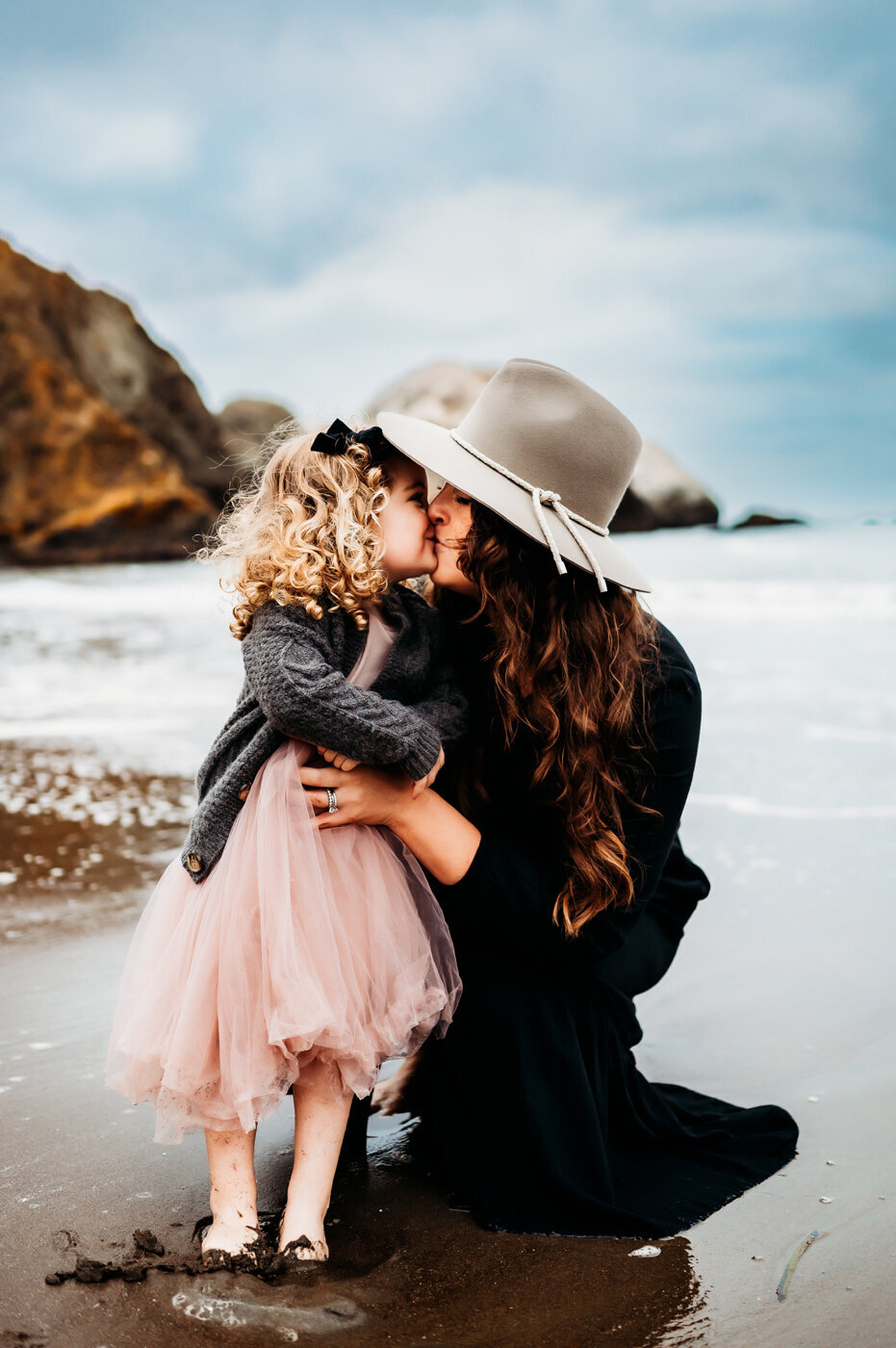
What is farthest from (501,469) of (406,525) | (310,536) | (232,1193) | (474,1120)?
(232,1193)

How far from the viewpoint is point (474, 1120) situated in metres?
2.31

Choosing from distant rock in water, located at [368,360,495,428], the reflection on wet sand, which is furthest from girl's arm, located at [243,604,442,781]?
distant rock in water, located at [368,360,495,428]

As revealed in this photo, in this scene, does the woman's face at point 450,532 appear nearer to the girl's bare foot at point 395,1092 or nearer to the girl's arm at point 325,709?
the girl's arm at point 325,709

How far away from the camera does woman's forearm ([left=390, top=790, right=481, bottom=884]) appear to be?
87.6 inches

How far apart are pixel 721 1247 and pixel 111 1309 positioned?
1067 millimetres

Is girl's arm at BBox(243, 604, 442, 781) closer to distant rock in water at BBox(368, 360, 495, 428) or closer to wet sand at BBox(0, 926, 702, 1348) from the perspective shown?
wet sand at BBox(0, 926, 702, 1348)

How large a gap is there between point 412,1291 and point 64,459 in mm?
22203

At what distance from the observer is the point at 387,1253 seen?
209 centimetres

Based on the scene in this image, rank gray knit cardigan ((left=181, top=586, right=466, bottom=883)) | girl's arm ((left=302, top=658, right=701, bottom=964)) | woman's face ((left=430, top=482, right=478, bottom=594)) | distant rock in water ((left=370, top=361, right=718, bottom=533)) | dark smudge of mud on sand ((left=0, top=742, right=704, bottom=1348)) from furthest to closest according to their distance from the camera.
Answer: distant rock in water ((left=370, top=361, right=718, bottom=533)) < woman's face ((left=430, top=482, right=478, bottom=594)) < girl's arm ((left=302, top=658, right=701, bottom=964)) < gray knit cardigan ((left=181, top=586, right=466, bottom=883)) < dark smudge of mud on sand ((left=0, top=742, right=704, bottom=1348))

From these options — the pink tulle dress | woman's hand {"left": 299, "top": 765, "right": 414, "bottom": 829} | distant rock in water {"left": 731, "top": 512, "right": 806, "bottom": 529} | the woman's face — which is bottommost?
distant rock in water {"left": 731, "top": 512, "right": 806, "bottom": 529}

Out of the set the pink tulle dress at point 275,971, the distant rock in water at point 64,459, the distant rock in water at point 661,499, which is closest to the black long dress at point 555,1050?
the pink tulle dress at point 275,971

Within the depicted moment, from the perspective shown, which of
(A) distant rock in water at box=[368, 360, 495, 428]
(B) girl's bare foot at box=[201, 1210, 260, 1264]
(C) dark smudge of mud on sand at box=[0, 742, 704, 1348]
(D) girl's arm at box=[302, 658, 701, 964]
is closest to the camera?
(C) dark smudge of mud on sand at box=[0, 742, 704, 1348]

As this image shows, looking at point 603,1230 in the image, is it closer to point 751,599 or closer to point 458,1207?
point 458,1207

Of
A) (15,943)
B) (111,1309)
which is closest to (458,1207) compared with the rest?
(111,1309)
